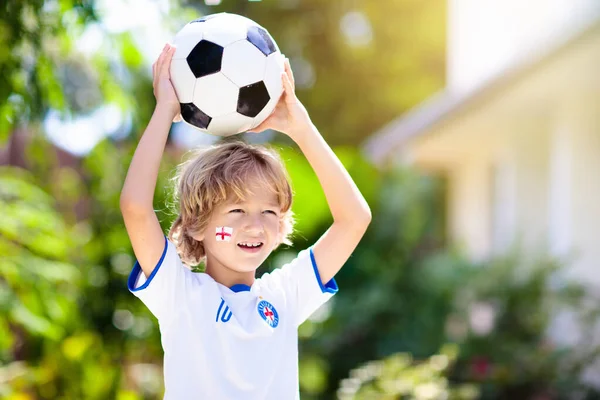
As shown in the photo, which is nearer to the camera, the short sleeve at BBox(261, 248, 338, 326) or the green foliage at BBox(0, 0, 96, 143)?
the short sleeve at BBox(261, 248, 338, 326)

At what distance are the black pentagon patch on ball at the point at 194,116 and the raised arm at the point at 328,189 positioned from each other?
213 millimetres

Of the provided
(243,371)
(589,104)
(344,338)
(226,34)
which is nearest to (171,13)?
(226,34)

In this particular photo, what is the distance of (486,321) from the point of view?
27.1 feet

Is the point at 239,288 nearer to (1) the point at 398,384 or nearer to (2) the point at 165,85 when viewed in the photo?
(2) the point at 165,85

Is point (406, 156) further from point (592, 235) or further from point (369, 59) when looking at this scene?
point (369, 59)

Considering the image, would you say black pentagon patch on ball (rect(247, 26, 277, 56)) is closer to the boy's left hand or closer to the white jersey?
the boy's left hand

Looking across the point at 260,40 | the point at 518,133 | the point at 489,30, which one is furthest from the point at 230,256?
the point at 489,30

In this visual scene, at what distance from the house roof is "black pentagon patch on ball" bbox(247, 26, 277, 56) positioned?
400 cm

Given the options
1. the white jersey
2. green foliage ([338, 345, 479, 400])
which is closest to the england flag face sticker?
the white jersey

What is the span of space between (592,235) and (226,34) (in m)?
6.40

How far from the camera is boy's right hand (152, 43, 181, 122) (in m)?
2.38

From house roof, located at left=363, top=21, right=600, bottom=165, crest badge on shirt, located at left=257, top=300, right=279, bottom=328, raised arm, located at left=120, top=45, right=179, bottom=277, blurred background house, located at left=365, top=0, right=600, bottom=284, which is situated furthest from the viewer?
blurred background house, located at left=365, top=0, right=600, bottom=284

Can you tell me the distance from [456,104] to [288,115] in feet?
21.7

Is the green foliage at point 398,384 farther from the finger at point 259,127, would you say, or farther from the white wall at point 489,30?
the white wall at point 489,30
